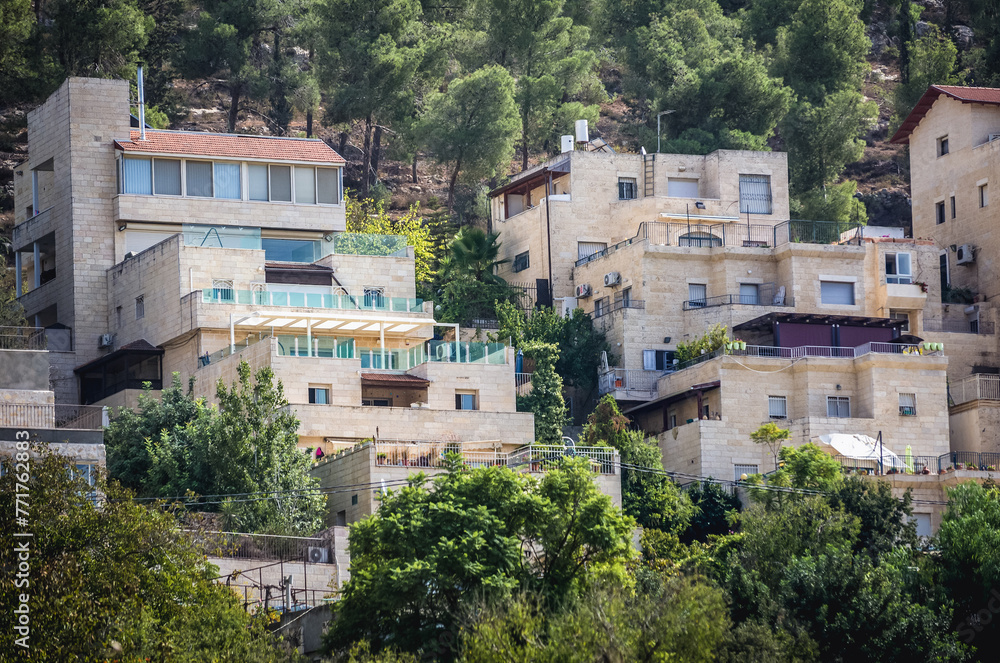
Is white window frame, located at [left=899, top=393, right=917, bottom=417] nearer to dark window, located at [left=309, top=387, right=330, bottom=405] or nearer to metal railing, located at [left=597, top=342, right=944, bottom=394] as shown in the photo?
metal railing, located at [left=597, top=342, right=944, bottom=394]

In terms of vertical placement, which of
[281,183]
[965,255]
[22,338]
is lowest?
[22,338]

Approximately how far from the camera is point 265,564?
45.7 m

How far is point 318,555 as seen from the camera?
46.8 m

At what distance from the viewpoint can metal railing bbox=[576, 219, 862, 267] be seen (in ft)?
226

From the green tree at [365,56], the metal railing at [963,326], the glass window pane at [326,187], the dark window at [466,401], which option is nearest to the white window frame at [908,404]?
the metal railing at [963,326]

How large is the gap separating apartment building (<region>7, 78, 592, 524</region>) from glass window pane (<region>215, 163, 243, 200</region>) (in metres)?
0.05

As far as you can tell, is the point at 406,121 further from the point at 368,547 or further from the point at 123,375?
the point at 368,547

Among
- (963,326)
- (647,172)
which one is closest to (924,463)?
(963,326)

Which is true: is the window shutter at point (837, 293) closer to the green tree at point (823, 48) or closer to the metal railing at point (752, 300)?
the metal railing at point (752, 300)

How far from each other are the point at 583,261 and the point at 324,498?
2258 cm

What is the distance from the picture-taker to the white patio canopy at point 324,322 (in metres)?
58.6

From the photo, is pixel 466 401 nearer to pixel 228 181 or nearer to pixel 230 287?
pixel 230 287

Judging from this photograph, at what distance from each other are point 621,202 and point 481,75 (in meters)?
8.10

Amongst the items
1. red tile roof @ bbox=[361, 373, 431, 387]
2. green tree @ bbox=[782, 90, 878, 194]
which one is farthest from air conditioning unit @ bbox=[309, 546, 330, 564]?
green tree @ bbox=[782, 90, 878, 194]
